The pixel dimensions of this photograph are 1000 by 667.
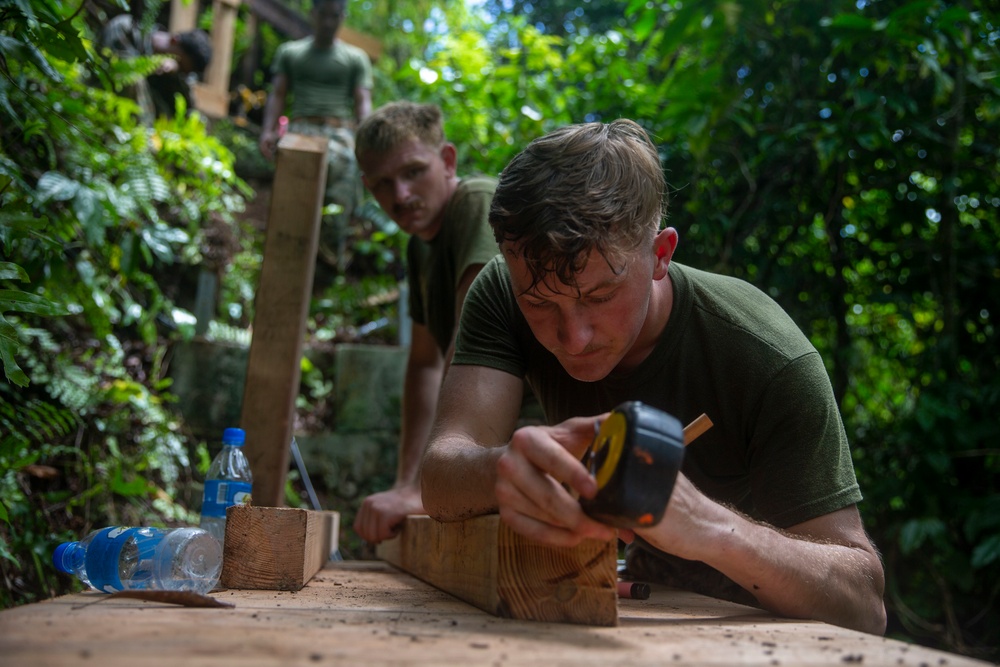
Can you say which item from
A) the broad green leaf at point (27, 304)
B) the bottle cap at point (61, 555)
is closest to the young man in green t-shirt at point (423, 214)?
the bottle cap at point (61, 555)

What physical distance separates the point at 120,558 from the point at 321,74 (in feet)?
21.9

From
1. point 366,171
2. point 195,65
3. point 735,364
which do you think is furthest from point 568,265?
point 195,65

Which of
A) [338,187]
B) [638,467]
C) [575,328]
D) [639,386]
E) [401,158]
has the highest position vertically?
[338,187]

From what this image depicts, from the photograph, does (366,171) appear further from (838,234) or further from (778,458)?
(838,234)

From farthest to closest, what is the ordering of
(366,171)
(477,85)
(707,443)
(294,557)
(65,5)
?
(477,85), (366,171), (65,5), (707,443), (294,557)

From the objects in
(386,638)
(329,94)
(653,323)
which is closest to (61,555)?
(386,638)

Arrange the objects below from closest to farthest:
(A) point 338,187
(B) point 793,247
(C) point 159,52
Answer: (B) point 793,247, (A) point 338,187, (C) point 159,52

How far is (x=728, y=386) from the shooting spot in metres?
2.10

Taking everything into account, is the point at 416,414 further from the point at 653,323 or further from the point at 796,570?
the point at 796,570

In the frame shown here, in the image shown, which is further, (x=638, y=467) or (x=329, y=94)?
(x=329, y=94)

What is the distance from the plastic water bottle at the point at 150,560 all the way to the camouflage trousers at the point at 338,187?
6.01 meters

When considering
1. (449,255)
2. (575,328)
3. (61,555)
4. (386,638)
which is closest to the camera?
(386,638)

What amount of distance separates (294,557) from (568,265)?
904mm

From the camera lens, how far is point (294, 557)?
187cm
